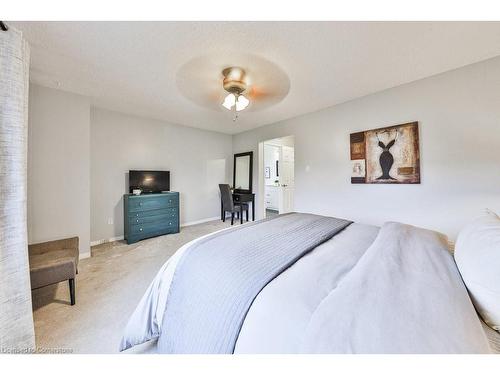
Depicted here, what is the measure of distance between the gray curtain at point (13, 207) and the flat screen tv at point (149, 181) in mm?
2239

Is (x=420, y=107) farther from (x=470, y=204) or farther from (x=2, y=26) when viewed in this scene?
(x=2, y=26)

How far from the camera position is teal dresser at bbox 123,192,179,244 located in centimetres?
317

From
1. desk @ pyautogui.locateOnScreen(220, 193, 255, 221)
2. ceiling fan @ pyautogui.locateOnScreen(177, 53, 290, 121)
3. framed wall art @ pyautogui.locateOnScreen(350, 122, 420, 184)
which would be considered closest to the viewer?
ceiling fan @ pyautogui.locateOnScreen(177, 53, 290, 121)

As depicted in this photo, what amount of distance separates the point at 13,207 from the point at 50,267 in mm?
630

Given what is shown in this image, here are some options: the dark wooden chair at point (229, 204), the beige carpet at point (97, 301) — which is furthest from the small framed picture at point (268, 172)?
the beige carpet at point (97, 301)

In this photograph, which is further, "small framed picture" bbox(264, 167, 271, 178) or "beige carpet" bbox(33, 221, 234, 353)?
"small framed picture" bbox(264, 167, 271, 178)

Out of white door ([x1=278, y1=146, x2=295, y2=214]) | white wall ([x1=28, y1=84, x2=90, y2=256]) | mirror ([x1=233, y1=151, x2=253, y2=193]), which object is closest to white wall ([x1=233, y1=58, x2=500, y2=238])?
mirror ([x1=233, y1=151, x2=253, y2=193])

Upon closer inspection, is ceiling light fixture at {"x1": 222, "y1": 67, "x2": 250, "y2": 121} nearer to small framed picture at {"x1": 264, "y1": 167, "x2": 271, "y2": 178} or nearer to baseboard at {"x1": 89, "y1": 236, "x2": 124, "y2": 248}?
baseboard at {"x1": 89, "y1": 236, "x2": 124, "y2": 248}

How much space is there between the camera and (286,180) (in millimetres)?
5895

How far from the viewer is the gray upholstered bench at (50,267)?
153cm

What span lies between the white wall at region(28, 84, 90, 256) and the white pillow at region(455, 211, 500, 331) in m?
3.75

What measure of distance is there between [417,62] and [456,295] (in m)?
2.36

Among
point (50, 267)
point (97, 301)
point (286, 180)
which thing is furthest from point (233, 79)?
point (286, 180)

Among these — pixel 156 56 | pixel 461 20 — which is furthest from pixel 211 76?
pixel 461 20
